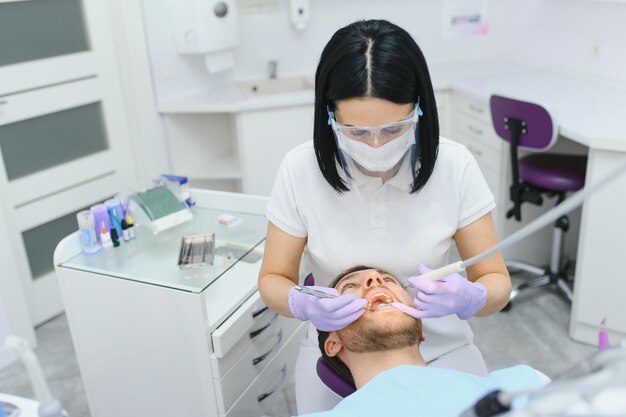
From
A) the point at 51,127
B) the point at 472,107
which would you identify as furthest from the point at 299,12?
the point at 51,127

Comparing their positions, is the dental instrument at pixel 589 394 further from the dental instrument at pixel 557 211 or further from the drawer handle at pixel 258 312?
the drawer handle at pixel 258 312

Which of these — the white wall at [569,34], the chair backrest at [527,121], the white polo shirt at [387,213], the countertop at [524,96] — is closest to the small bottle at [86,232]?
the white polo shirt at [387,213]

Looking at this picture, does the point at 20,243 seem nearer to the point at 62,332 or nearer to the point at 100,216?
the point at 62,332

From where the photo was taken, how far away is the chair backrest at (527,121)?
2301 mm

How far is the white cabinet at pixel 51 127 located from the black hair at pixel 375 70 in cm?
178

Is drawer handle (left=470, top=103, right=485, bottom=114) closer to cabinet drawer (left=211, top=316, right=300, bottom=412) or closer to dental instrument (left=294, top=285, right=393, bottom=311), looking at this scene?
cabinet drawer (left=211, top=316, right=300, bottom=412)

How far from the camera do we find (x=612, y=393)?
0.56 metres

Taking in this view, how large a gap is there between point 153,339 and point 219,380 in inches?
8.5

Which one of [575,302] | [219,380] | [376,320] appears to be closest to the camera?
[376,320]

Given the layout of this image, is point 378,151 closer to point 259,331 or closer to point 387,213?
point 387,213

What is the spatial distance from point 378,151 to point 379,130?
61 mm

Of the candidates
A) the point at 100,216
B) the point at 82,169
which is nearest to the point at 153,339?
the point at 100,216

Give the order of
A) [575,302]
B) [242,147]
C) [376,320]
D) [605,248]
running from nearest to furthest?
[376,320] → [605,248] → [575,302] → [242,147]

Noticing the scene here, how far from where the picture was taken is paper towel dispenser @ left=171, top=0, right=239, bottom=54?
3021 mm
